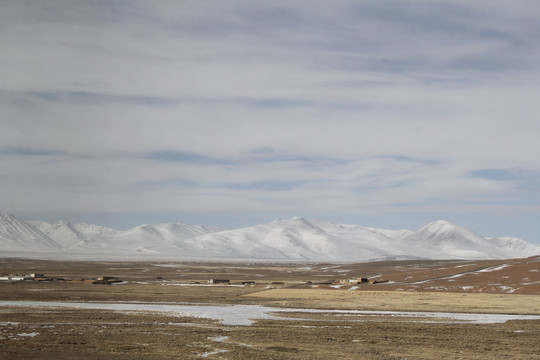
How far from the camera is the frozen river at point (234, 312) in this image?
190 ft

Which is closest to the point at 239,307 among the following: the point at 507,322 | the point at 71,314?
the point at 71,314

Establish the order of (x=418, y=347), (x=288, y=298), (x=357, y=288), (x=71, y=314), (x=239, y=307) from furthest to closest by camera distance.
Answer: (x=357, y=288), (x=288, y=298), (x=239, y=307), (x=71, y=314), (x=418, y=347)

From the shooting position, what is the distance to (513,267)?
112 meters

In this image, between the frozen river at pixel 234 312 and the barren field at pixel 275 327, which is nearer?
the barren field at pixel 275 327

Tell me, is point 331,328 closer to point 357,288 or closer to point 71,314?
point 71,314

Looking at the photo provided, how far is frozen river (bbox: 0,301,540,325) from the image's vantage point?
57.9 m

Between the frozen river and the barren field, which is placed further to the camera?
the frozen river

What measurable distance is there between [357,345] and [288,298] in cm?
4358

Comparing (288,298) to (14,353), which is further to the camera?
(288,298)

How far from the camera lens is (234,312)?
6391 cm

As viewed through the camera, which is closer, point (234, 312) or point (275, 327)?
point (275, 327)

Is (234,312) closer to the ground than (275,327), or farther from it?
closer to the ground

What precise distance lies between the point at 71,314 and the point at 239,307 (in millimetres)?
21187

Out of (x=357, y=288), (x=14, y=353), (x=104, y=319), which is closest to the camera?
(x=14, y=353)
